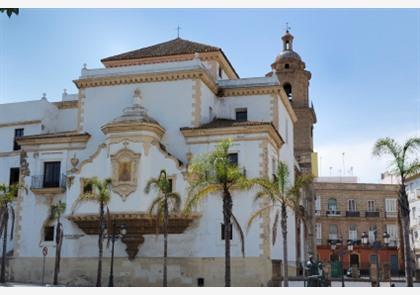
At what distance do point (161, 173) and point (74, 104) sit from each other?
1089 cm

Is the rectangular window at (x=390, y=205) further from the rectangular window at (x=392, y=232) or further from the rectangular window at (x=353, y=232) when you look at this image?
the rectangular window at (x=353, y=232)

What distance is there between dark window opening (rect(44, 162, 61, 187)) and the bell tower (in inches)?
813

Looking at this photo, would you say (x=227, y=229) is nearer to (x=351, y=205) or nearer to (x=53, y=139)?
(x=53, y=139)

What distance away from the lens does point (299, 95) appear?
154ft

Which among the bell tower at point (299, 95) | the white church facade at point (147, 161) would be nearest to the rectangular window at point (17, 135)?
the white church facade at point (147, 161)

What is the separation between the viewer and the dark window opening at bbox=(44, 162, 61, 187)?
102 feet

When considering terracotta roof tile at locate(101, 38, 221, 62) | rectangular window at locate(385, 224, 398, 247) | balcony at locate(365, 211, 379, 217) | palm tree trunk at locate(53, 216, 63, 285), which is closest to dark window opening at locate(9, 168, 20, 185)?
palm tree trunk at locate(53, 216, 63, 285)

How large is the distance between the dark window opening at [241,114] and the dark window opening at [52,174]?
31.3 ft

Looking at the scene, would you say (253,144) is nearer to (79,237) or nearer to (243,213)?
(243,213)

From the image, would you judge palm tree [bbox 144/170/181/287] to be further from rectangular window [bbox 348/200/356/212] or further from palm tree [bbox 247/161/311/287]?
rectangular window [bbox 348/200/356/212]

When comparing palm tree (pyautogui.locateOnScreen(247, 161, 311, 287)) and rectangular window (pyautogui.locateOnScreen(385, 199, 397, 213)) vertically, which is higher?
rectangular window (pyautogui.locateOnScreen(385, 199, 397, 213))

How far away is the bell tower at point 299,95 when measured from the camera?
46.6 m

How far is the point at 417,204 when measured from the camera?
171ft

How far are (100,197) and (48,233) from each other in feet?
15.2
